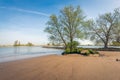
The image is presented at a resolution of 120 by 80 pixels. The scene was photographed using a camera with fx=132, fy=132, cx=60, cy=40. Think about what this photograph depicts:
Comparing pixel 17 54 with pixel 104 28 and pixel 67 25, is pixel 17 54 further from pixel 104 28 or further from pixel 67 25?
pixel 104 28

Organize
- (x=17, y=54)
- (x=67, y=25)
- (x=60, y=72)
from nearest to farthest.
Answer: (x=60, y=72) → (x=17, y=54) → (x=67, y=25)

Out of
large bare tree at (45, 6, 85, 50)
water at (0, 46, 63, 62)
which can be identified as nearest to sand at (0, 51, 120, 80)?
water at (0, 46, 63, 62)

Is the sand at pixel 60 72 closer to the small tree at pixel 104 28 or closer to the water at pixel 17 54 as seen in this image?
the water at pixel 17 54

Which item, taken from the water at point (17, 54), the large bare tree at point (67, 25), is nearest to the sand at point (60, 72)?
the water at point (17, 54)

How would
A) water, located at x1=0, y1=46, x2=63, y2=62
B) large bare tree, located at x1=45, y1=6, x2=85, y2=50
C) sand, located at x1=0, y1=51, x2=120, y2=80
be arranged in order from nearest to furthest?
sand, located at x1=0, y1=51, x2=120, y2=80 < water, located at x1=0, y1=46, x2=63, y2=62 < large bare tree, located at x1=45, y1=6, x2=85, y2=50

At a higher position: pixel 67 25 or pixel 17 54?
pixel 67 25

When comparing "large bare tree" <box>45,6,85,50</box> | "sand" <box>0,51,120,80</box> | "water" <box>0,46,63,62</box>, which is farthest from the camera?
"large bare tree" <box>45,6,85,50</box>

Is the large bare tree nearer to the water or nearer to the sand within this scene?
the water

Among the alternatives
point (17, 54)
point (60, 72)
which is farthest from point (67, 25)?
point (60, 72)

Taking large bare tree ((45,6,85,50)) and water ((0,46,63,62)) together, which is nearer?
water ((0,46,63,62))

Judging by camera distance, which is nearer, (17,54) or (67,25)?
(17,54)

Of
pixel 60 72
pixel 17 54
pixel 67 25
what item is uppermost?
pixel 67 25

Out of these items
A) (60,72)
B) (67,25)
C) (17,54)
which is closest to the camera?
(60,72)

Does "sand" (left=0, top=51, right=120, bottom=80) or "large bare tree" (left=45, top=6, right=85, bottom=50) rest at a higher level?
"large bare tree" (left=45, top=6, right=85, bottom=50)
